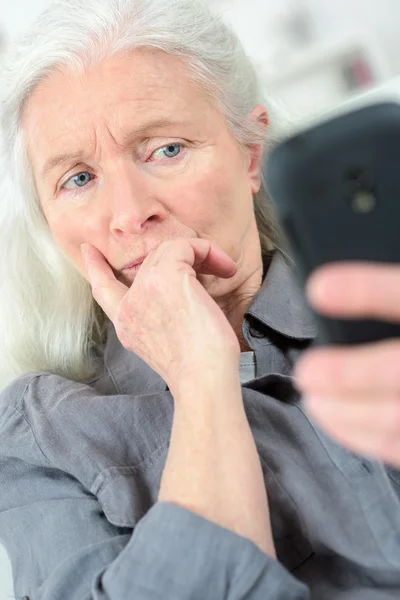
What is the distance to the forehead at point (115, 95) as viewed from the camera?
0.94 meters

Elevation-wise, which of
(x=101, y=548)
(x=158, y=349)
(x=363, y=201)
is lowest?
(x=101, y=548)

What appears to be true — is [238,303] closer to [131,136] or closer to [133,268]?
[133,268]

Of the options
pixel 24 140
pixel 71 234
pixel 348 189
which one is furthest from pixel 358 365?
pixel 24 140

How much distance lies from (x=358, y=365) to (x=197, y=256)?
0.52 m

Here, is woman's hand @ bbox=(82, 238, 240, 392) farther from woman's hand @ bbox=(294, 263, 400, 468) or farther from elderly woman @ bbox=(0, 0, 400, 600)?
woman's hand @ bbox=(294, 263, 400, 468)

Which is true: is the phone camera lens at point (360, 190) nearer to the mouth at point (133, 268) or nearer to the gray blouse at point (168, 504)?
the gray blouse at point (168, 504)

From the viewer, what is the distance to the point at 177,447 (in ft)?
2.37

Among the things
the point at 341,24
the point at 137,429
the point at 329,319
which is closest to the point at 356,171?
the point at 329,319

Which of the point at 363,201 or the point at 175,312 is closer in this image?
the point at 363,201

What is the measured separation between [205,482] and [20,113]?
25.0 inches

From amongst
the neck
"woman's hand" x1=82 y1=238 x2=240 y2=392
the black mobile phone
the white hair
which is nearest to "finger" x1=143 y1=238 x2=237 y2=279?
"woman's hand" x1=82 y1=238 x2=240 y2=392

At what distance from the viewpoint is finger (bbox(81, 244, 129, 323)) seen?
948 millimetres

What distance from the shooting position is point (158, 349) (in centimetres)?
81

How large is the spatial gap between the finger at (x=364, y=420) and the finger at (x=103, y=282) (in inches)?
21.4
